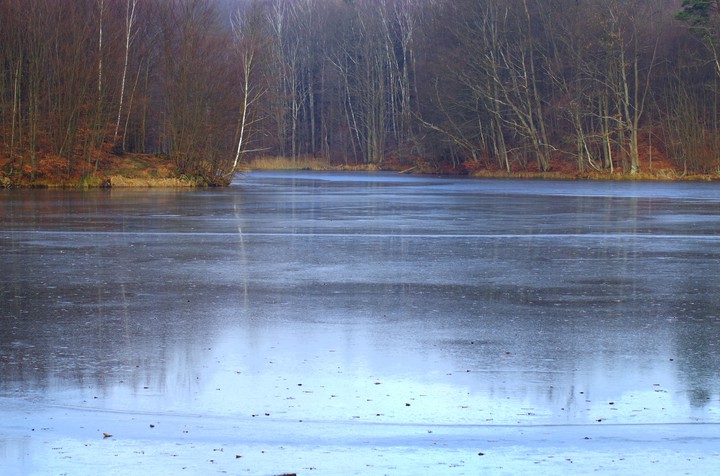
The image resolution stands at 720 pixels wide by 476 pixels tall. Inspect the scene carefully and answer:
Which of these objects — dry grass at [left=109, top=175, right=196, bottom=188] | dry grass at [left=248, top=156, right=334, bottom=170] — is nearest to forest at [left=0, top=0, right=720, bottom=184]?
dry grass at [left=109, top=175, right=196, bottom=188]

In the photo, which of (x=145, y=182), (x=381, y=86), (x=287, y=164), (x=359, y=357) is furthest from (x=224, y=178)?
(x=381, y=86)

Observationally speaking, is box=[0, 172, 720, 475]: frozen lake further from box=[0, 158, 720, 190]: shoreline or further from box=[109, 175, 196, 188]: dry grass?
box=[109, 175, 196, 188]: dry grass

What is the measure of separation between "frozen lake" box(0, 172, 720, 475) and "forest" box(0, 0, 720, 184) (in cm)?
3128

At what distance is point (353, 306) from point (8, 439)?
5.67m

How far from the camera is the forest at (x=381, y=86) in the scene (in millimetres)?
48438

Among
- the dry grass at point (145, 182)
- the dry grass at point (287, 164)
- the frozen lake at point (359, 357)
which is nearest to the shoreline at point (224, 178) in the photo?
the dry grass at point (145, 182)

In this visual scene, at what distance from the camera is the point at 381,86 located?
4166 inches

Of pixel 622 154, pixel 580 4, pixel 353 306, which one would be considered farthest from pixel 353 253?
pixel 580 4

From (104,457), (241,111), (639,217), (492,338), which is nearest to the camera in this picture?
(104,457)

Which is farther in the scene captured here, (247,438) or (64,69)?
(64,69)

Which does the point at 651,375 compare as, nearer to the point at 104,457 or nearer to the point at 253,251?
the point at 104,457

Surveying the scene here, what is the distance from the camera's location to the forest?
48.4 metres

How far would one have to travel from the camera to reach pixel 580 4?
235 ft

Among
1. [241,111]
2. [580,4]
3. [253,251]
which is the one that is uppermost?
[580,4]
